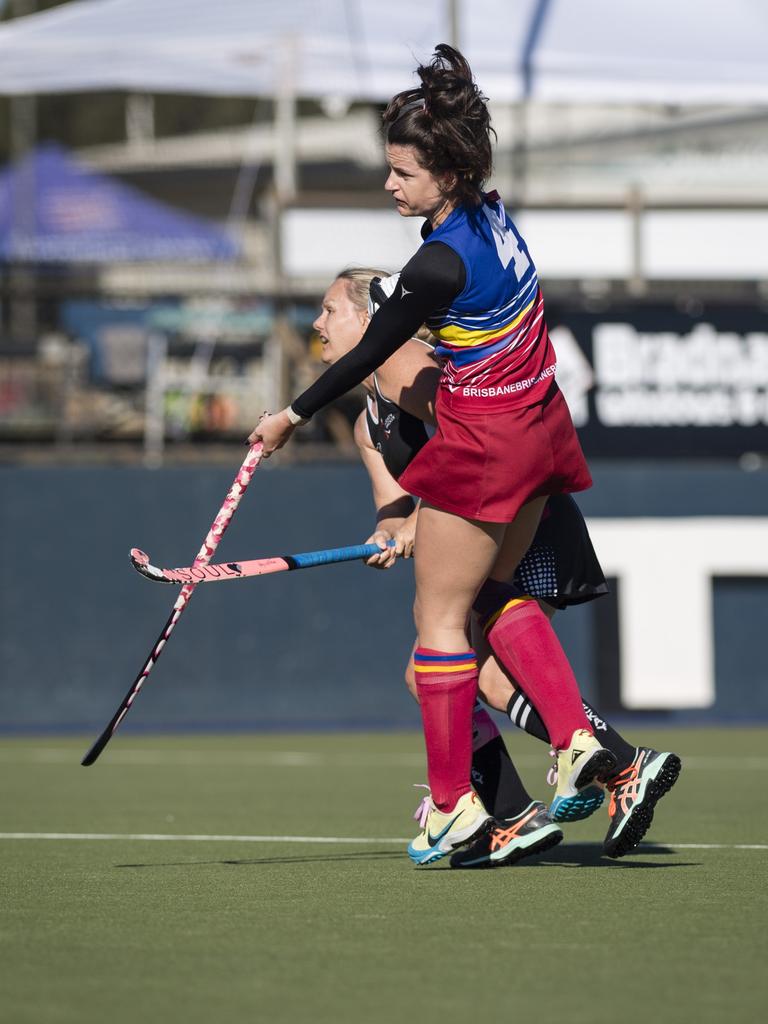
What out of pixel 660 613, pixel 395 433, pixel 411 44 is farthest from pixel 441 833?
pixel 411 44

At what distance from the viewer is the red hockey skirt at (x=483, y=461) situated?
15.0 feet

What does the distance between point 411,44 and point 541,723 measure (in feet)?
28.9

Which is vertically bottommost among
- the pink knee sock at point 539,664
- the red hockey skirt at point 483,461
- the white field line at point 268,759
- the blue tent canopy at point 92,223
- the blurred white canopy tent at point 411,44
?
the white field line at point 268,759

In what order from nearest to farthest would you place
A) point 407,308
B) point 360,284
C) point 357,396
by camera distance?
point 407,308 → point 360,284 → point 357,396

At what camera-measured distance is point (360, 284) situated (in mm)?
5336

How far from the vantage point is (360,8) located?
13.3 m

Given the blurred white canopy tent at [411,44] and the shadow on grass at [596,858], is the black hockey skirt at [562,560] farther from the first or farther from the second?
the blurred white canopy tent at [411,44]

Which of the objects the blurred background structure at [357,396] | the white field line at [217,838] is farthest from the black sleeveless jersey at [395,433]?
the blurred background structure at [357,396]

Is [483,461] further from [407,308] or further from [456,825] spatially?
[456,825]

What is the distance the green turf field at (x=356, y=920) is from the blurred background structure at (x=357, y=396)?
4456mm

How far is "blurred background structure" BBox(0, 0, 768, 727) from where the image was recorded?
11781 mm

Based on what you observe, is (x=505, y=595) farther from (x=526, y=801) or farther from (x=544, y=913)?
(x=544, y=913)

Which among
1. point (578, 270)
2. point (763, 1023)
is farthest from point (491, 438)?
point (578, 270)

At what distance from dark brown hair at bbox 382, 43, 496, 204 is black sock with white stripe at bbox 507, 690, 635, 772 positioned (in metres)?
1.36
